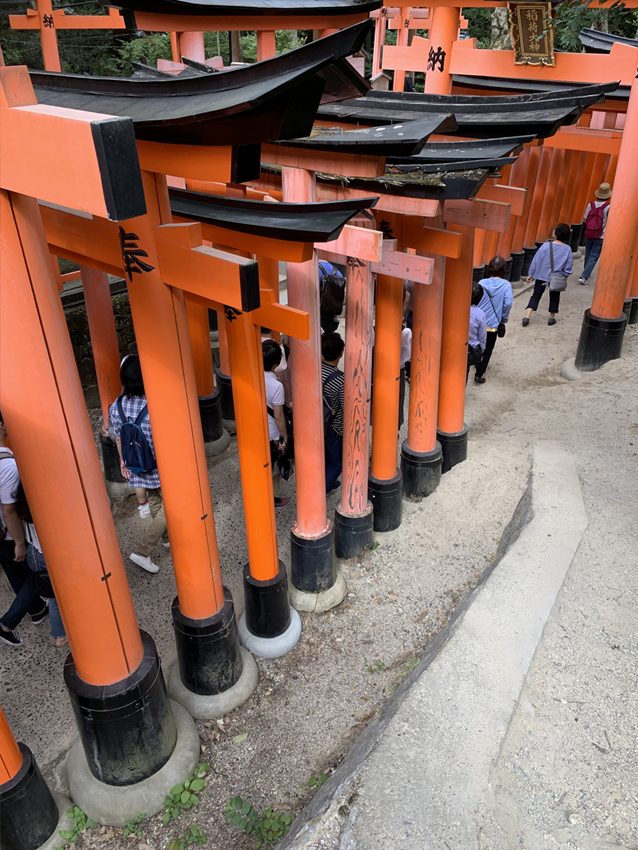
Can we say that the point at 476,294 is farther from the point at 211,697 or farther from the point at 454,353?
the point at 211,697

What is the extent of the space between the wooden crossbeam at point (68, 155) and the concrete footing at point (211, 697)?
121 inches

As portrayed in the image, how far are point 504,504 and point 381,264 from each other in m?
2.46

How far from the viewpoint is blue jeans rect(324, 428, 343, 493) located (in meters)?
5.21

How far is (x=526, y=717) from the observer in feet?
10.3

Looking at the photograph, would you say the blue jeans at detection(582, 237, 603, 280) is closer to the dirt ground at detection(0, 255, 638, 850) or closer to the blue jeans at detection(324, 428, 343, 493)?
the dirt ground at detection(0, 255, 638, 850)

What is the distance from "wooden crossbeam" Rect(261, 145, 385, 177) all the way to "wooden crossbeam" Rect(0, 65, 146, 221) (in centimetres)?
162

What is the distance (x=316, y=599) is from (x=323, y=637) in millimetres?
282

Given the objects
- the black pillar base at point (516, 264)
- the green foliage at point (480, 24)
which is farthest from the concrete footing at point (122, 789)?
the green foliage at point (480, 24)

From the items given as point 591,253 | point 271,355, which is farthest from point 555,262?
point 271,355

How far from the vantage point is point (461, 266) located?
520 centimetres

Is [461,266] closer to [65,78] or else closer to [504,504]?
[504,504]

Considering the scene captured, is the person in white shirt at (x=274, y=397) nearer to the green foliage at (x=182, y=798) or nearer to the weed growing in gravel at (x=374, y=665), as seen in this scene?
the weed growing in gravel at (x=374, y=665)

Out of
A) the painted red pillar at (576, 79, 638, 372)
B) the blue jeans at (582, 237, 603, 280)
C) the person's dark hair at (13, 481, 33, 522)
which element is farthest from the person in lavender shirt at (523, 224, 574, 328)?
the person's dark hair at (13, 481, 33, 522)

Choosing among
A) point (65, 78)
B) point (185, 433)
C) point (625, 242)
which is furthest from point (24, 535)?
point (625, 242)
